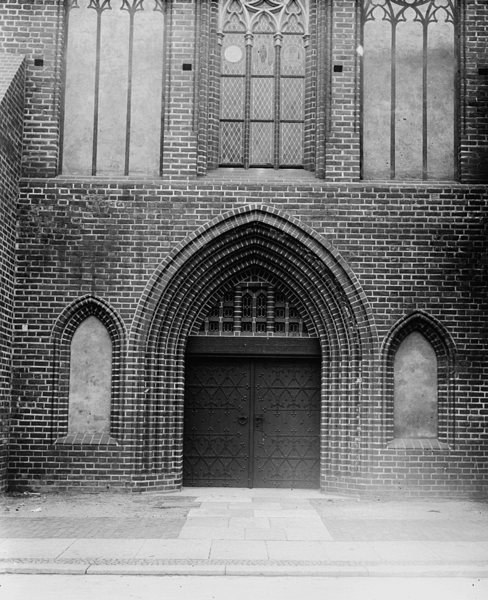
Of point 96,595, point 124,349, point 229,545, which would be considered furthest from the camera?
point 124,349

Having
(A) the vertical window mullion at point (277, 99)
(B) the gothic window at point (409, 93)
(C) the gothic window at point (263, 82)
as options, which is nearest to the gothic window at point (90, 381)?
(C) the gothic window at point (263, 82)

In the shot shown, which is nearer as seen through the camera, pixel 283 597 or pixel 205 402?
pixel 283 597

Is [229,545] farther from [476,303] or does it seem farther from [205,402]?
[476,303]

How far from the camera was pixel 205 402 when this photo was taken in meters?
13.4

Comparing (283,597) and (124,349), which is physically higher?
(124,349)

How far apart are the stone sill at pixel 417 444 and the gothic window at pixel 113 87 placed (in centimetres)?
561

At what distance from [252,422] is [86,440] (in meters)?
2.60

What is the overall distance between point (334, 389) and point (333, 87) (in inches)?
186

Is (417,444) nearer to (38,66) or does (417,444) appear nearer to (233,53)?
(233,53)

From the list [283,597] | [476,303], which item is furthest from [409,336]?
[283,597]

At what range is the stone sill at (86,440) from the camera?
12734 millimetres

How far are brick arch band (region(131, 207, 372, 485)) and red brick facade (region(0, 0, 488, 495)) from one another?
0.02 metres

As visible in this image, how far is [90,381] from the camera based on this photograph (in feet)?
42.7

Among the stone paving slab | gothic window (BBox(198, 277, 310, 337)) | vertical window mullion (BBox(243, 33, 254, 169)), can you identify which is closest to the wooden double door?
gothic window (BBox(198, 277, 310, 337))
